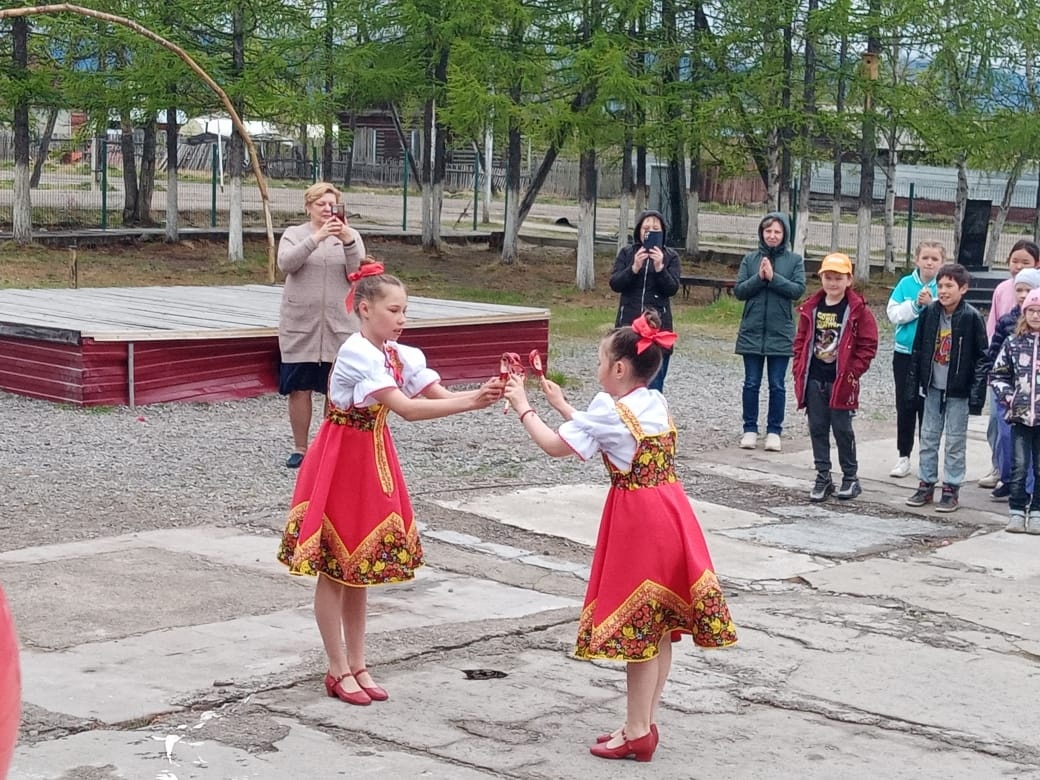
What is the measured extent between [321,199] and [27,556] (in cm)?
261

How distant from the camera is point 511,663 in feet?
18.7

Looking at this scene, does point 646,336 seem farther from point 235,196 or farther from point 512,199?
point 512,199

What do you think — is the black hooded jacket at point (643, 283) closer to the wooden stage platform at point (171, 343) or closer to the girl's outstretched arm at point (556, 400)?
the wooden stage platform at point (171, 343)

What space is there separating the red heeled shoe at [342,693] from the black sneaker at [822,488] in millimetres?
4697

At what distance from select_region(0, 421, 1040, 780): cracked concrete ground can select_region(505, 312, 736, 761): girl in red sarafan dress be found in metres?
0.34

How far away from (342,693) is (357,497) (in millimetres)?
676

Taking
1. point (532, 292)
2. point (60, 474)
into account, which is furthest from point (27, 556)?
point (532, 292)

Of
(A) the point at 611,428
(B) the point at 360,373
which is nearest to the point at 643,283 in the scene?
(B) the point at 360,373

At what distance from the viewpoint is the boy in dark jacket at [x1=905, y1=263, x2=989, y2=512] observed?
8.91m

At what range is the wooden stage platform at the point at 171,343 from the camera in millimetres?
11039

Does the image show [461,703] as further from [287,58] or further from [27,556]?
[287,58]

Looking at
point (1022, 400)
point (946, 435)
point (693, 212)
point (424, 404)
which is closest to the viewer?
point (424, 404)

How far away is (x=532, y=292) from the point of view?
24141 millimetres

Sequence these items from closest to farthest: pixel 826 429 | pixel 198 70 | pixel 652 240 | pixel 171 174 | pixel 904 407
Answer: pixel 826 429
pixel 904 407
pixel 652 240
pixel 198 70
pixel 171 174
